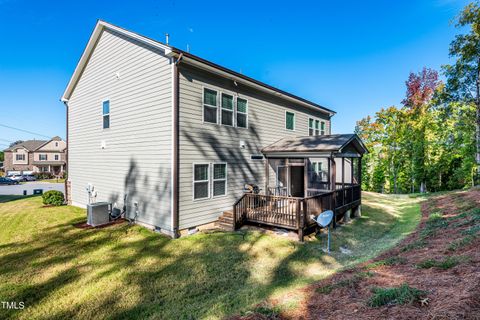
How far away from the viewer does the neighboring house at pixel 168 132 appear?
8.20 m

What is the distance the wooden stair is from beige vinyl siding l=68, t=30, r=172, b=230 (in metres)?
2.03

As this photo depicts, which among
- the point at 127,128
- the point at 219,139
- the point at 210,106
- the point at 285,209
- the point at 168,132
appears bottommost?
the point at 285,209

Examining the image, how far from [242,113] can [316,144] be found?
3439mm

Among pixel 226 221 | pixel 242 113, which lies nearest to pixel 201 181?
pixel 226 221

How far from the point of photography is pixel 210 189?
9086 millimetres

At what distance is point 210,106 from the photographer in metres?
9.21

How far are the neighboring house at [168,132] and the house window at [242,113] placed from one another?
5cm

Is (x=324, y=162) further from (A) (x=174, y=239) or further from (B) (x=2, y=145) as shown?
(B) (x=2, y=145)

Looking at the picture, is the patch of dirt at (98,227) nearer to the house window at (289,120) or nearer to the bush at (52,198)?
the bush at (52,198)

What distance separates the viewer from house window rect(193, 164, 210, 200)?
8.66m

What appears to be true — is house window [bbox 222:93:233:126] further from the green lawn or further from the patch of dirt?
the patch of dirt

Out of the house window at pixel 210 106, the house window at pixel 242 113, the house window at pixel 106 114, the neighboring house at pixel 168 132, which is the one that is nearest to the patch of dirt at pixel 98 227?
the neighboring house at pixel 168 132

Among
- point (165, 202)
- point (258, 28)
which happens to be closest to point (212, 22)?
A: point (258, 28)

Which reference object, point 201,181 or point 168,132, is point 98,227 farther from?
point 168,132
